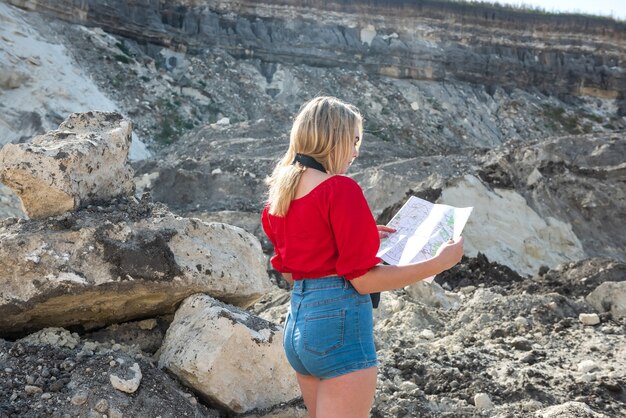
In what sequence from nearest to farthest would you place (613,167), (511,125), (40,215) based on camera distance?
(40,215) → (613,167) → (511,125)

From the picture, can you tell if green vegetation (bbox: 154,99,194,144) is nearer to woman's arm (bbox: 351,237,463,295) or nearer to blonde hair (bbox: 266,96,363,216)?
blonde hair (bbox: 266,96,363,216)

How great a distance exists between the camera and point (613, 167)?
46.2ft

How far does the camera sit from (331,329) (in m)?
2.93

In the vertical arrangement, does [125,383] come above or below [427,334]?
above

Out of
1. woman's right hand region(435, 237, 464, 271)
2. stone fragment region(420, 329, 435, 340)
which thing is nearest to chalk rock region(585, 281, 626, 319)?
stone fragment region(420, 329, 435, 340)

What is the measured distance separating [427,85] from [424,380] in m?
22.4

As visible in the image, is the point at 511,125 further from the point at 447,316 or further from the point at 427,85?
the point at 447,316

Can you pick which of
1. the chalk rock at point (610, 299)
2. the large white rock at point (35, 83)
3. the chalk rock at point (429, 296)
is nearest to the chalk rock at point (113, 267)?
the chalk rock at point (429, 296)

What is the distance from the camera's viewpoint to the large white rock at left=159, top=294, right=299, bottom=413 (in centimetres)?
418

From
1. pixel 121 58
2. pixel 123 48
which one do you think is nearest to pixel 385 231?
pixel 121 58

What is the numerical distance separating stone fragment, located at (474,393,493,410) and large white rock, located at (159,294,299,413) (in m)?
1.37

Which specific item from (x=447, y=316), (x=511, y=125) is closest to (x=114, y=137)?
(x=447, y=316)

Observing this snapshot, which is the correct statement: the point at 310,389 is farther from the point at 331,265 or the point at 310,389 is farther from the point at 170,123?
the point at 170,123

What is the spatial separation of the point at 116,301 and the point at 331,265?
1897mm
